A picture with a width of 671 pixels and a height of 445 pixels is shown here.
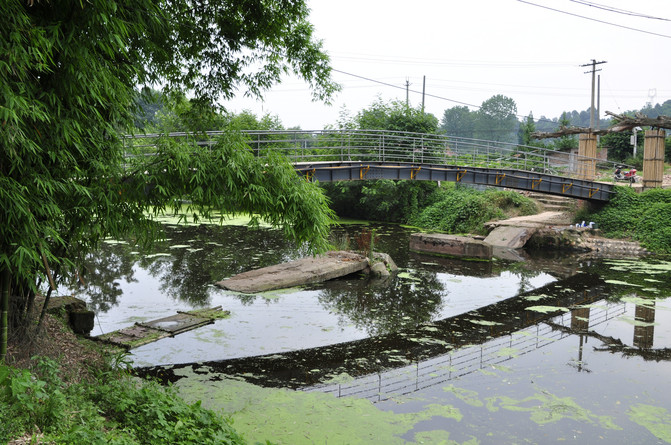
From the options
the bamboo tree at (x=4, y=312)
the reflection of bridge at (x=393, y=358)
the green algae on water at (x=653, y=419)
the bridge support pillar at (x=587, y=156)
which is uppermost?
the bridge support pillar at (x=587, y=156)

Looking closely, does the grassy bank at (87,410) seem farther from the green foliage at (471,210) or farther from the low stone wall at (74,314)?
the green foliage at (471,210)

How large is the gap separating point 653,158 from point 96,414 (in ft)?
74.6

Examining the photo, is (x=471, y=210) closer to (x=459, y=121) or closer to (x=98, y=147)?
(x=98, y=147)

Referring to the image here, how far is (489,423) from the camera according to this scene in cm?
625

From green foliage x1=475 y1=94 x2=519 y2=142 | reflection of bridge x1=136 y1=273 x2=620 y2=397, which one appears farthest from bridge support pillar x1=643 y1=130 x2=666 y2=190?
green foliage x1=475 y1=94 x2=519 y2=142

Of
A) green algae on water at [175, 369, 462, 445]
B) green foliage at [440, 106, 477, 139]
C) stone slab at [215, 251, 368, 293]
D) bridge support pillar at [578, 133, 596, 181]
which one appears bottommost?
green algae on water at [175, 369, 462, 445]

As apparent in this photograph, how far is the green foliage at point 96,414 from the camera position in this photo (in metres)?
4.11

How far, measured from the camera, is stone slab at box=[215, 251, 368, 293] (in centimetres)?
1259

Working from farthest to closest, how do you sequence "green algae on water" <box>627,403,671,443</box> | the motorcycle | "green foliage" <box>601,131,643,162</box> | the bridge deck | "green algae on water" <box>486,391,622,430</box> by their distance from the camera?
"green foliage" <box>601,131,643,162</box> → the motorcycle → the bridge deck → "green algae on water" <box>486,391,622,430</box> → "green algae on water" <box>627,403,671,443</box>

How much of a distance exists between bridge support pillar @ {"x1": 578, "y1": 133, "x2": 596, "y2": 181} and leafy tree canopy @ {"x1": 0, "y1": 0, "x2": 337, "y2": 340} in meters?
18.5

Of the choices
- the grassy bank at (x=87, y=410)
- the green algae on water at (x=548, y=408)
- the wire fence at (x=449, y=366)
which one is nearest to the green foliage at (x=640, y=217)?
the wire fence at (x=449, y=366)

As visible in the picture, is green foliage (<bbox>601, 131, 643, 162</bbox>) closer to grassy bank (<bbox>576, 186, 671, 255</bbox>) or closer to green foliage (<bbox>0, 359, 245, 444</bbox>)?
grassy bank (<bbox>576, 186, 671, 255</bbox>)

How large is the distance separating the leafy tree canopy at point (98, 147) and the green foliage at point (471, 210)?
16461 millimetres

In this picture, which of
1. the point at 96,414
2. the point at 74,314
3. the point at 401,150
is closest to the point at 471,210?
the point at 401,150
